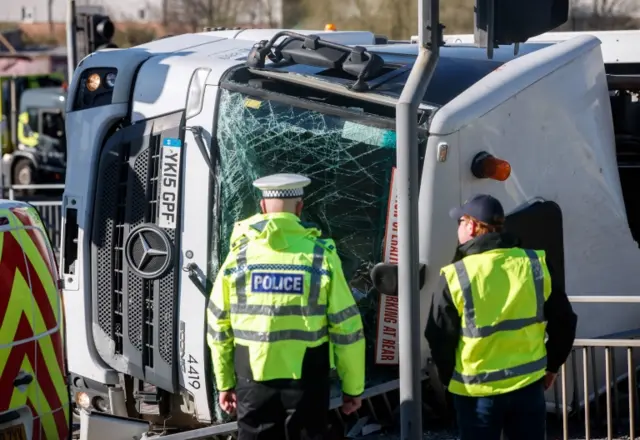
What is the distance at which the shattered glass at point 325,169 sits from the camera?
216 inches

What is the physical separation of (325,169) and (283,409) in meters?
1.38

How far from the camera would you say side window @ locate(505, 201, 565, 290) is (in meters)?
5.69

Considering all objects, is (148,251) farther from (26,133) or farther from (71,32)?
(26,133)

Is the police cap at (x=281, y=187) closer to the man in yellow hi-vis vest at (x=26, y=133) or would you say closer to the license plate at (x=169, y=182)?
the license plate at (x=169, y=182)

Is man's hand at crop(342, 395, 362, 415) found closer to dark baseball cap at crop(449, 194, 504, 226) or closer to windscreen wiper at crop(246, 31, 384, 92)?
dark baseball cap at crop(449, 194, 504, 226)

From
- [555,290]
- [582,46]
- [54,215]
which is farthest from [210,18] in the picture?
[555,290]

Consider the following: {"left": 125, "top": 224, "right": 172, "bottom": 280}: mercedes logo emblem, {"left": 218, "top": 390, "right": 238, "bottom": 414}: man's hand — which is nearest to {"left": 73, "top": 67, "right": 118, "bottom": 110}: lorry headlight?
{"left": 125, "top": 224, "right": 172, "bottom": 280}: mercedes logo emblem

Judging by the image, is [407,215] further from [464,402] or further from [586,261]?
[586,261]

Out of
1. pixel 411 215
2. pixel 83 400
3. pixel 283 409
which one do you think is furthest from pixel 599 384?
pixel 83 400

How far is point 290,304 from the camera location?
14.7 feet

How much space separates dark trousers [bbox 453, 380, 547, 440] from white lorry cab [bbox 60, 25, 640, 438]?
2.42 ft

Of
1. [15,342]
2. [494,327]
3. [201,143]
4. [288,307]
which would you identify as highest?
[201,143]

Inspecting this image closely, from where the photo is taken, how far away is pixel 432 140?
17.4 ft

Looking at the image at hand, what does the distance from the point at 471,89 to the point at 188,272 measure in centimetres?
160
